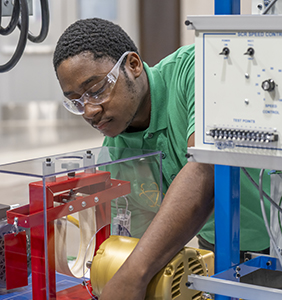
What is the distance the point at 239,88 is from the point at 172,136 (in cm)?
58

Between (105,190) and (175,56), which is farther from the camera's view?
(175,56)

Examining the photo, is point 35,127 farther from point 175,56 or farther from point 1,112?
point 175,56

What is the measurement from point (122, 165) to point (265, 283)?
43cm

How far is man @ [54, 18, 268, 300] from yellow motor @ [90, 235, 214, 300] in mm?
23

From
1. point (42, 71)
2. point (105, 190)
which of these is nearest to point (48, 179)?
point (105, 190)

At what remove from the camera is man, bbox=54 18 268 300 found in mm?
913

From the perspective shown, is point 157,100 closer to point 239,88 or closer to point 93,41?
point 93,41

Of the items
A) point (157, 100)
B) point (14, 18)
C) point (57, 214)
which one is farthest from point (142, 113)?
point (14, 18)

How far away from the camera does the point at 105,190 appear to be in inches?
42.6

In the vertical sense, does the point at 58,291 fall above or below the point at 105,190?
below

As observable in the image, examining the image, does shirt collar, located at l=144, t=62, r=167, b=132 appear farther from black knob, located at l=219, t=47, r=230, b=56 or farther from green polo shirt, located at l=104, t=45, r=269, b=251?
black knob, located at l=219, t=47, r=230, b=56

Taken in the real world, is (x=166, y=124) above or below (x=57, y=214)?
above

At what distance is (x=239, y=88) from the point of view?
727 millimetres

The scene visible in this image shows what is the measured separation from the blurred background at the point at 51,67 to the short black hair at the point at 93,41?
10.9 feet
